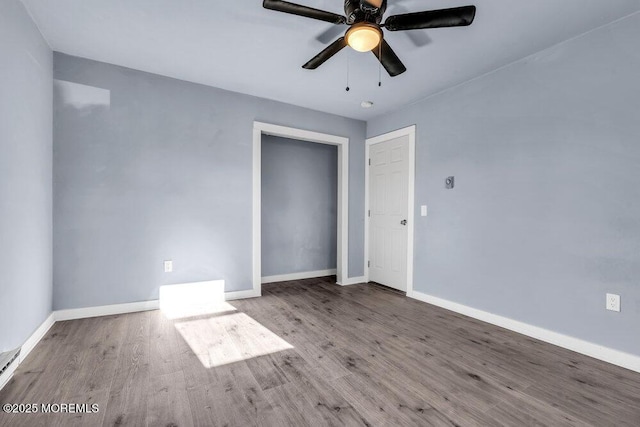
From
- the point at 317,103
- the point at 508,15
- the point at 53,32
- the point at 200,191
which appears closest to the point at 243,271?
the point at 200,191

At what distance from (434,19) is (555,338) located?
2622mm

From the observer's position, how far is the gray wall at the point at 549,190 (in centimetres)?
208

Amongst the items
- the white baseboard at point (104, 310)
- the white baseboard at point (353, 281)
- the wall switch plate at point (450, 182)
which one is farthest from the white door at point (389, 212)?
the white baseboard at point (104, 310)

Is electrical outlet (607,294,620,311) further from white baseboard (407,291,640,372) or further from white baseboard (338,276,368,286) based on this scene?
white baseboard (338,276,368,286)

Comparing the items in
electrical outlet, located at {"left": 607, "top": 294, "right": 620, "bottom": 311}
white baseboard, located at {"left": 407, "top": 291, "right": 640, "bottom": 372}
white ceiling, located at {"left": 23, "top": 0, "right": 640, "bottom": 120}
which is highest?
white ceiling, located at {"left": 23, "top": 0, "right": 640, "bottom": 120}

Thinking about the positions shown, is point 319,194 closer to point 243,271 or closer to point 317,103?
point 317,103

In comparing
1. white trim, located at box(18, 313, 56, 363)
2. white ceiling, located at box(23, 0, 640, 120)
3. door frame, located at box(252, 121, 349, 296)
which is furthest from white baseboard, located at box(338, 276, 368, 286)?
white trim, located at box(18, 313, 56, 363)

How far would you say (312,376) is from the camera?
1.89 metres

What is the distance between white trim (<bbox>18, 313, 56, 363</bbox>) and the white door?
3.67 m

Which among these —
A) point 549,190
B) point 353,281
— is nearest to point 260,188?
point 353,281

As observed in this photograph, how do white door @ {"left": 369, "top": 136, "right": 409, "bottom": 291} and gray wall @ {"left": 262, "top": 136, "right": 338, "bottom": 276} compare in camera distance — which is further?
gray wall @ {"left": 262, "top": 136, "right": 338, "bottom": 276}

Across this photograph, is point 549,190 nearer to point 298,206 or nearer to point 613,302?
point 613,302

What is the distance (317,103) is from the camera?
12.5ft

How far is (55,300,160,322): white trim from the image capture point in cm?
273
